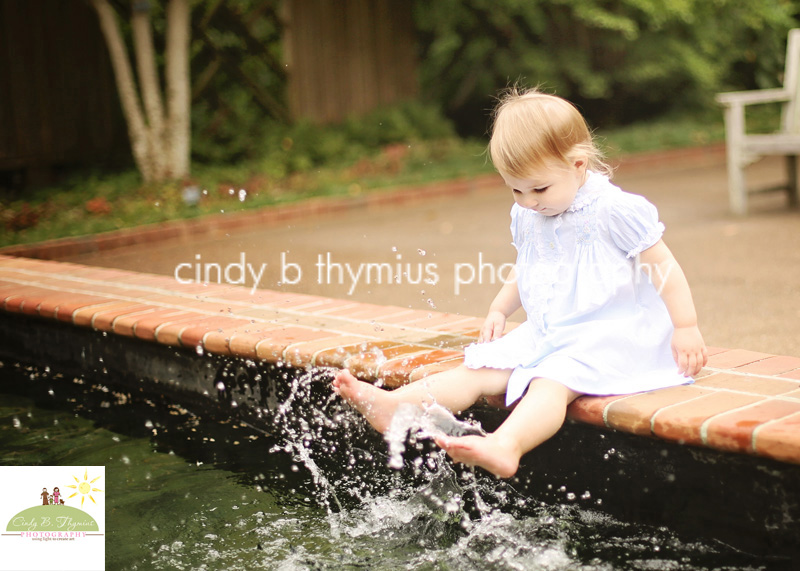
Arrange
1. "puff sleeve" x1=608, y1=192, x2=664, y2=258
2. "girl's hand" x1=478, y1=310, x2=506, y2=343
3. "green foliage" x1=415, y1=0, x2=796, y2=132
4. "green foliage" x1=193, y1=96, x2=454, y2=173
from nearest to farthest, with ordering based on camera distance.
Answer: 1. "puff sleeve" x1=608, y1=192, x2=664, y2=258
2. "girl's hand" x1=478, y1=310, x2=506, y2=343
3. "green foliage" x1=193, y1=96, x2=454, y2=173
4. "green foliage" x1=415, y1=0, x2=796, y2=132

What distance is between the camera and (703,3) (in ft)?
38.9

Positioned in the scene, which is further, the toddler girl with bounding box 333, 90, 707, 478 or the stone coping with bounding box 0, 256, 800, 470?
the toddler girl with bounding box 333, 90, 707, 478

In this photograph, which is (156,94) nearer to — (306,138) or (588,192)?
(306,138)

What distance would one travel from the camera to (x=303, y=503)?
2775 mm

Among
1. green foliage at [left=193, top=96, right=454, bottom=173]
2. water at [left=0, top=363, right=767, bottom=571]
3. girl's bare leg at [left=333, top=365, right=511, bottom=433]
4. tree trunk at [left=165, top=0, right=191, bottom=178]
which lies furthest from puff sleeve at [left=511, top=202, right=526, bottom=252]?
green foliage at [left=193, top=96, right=454, bottom=173]

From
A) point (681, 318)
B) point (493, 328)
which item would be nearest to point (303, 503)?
point (493, 328)

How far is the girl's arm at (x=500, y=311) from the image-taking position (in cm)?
285

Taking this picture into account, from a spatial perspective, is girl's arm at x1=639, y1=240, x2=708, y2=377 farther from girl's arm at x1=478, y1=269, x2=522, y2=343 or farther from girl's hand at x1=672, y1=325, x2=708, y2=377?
girl's arm at x1=478, y1=269, x2=522, y2=343

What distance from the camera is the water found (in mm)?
2375

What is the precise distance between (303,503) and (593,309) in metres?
1.09

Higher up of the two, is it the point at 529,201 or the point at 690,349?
the point at 529,201

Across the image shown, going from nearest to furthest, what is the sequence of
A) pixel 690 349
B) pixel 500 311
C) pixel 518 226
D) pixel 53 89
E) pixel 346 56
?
pixel 690 349, pixel 518 226, pixel 500 311, pixel 53 89, pixel 346 56

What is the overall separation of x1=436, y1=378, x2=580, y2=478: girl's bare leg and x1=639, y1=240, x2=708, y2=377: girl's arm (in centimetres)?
30

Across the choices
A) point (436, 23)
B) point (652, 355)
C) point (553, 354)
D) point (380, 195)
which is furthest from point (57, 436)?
point (436, 23)
